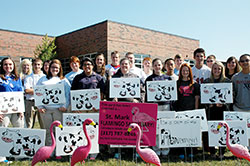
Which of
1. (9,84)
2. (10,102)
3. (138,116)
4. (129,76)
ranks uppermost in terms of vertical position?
(129,76)

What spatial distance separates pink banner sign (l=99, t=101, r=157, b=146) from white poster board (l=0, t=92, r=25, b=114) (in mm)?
2562

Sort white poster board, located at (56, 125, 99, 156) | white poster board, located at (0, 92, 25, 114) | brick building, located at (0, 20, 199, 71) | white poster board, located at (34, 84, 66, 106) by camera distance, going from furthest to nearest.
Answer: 1. brick building, located at (0, 20, 199, 71)
2. white poster board, located at (34, 84, 66, 106)
3. white poster board, located at (0, 92, 25, 114)
4. white poster board, located at (56, 125, 99, 156)

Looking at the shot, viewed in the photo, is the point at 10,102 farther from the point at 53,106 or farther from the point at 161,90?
the point at 161,90

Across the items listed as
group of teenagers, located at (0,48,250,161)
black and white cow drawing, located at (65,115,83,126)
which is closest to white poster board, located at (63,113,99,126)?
black and white cow drawing, located at (65,115,83,126)

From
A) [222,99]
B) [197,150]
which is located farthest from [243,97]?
[197,150]

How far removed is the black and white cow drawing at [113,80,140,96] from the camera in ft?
20.8

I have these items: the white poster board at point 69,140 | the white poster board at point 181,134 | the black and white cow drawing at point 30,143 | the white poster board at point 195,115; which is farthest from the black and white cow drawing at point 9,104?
the white poster board at point 195,115

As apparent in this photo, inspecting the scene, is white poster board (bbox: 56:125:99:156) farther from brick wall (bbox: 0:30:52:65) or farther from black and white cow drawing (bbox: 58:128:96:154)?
brick wall (bbox: 0:30:52:65)

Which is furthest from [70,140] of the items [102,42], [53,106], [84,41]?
[84,41]

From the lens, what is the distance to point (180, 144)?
5273 mm

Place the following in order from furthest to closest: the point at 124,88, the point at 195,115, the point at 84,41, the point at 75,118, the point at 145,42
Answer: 1. the point at 145,42
2. the point at 84,41
3. the point at 124,88
4. the point at 195,115
5. the point at 75,118

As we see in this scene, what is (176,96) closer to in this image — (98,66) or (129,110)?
(129,110)

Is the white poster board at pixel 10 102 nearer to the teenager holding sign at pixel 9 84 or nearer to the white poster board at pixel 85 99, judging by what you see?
the teenager holding sign at pixel 9 84

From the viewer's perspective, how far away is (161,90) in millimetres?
6285
